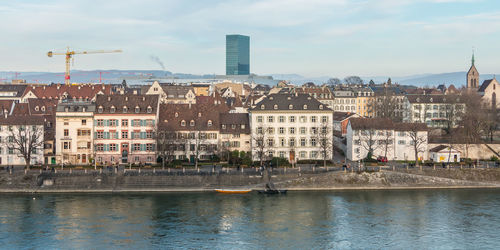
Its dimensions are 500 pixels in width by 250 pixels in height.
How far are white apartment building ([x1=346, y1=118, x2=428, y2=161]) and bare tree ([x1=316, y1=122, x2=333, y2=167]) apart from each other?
12.2 ft

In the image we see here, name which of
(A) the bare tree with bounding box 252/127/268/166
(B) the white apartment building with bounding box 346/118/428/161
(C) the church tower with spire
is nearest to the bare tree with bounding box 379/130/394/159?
(B) the white apartment building with bounding box 346/118/428/161

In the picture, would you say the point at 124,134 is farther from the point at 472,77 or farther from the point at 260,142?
the point at 472,77

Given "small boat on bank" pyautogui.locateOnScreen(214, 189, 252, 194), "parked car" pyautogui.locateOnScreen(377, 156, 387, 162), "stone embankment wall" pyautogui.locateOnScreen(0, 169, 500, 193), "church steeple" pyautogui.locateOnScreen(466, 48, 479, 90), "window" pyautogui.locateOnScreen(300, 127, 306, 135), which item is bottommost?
"small boat on bank" pyautogui.locateOnScreen(214, 189, 252, 194)

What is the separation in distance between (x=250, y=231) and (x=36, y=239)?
1907 centimetres

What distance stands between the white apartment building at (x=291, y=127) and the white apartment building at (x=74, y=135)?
2407 centimetres

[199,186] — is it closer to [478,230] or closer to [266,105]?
[266,105]

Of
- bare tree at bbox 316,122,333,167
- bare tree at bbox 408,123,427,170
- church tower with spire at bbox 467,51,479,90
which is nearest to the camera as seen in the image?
bare tree at bbox 316,122,333,167

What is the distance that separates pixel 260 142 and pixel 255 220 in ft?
95.6

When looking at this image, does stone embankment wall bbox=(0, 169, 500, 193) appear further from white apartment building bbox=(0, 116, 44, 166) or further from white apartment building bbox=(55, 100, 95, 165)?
white apartment building bbox=(55, 100, 95, 165)

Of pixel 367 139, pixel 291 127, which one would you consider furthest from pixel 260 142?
pixel 367 139

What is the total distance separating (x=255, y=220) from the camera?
2413 inches

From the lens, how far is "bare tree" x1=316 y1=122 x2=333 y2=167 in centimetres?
8962

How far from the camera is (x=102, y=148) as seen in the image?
294 feet

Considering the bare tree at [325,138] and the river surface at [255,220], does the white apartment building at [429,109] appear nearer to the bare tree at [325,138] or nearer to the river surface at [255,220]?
the bare tree at [325,138]
